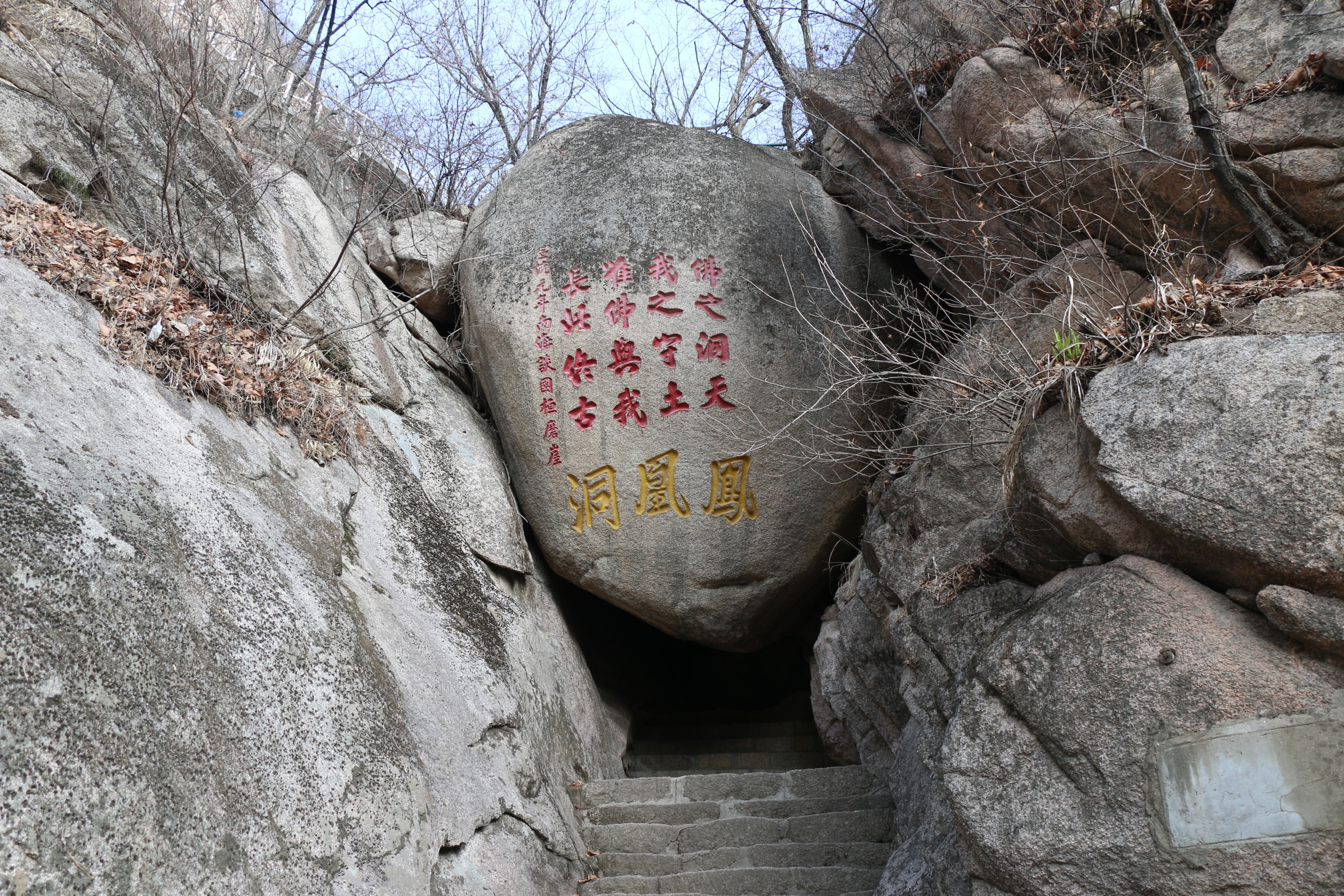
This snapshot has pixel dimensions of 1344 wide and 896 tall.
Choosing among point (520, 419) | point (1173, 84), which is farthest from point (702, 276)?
point (1173, 84)

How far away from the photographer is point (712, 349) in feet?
20.3

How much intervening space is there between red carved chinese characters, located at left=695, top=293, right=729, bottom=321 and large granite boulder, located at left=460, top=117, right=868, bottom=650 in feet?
0.04

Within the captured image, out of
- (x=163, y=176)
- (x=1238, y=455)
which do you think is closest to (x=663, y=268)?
(x=163, y=176)

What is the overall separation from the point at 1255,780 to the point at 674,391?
13.4 ft

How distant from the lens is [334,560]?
4.30 metres

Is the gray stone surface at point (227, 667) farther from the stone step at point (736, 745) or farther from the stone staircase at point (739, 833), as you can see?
the stone step at point (736, 745)

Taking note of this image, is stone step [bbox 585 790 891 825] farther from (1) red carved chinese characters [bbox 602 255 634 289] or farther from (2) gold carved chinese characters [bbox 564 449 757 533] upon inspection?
(1) red carved chinese characters [bbox 602 255 634 289]

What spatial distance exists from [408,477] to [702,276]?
232 cm

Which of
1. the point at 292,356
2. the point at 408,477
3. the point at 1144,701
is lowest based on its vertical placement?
the point at 408,477

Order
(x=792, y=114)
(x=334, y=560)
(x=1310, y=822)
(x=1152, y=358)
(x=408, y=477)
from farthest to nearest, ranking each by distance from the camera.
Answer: (x=792, y=114), (x=408, y=477), (x=334, y=560), (x=1152, y=358), (x=1310, y=822)

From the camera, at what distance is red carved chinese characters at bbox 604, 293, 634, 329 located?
247 inches

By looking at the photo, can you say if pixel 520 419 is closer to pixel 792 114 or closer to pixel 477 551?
pixel 477 551

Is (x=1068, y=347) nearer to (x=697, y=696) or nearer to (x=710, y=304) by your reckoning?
(x=710, y=304)

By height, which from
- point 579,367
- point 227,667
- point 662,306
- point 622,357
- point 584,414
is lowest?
point 227,667
